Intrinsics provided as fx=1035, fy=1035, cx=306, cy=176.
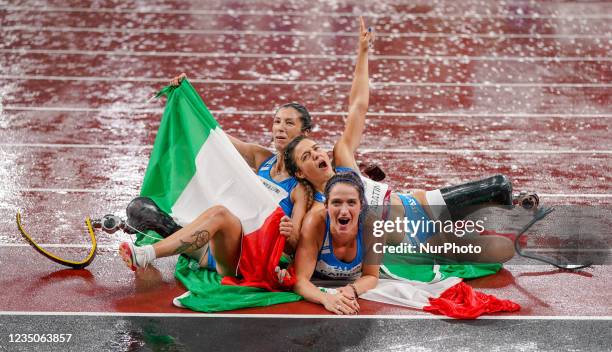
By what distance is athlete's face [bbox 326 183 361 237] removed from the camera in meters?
5.35

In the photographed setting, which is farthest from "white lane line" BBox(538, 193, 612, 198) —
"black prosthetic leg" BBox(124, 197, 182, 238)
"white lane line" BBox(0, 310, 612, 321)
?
"black prosthetic leg" BBox(124, 197, 182, 238)

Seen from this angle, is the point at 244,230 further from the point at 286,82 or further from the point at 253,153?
the point at 286,82

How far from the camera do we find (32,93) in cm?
933

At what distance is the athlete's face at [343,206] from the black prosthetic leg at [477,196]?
0.85 m

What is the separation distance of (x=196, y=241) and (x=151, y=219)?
49cm

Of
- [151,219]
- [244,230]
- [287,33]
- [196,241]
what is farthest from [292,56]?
[196,241]

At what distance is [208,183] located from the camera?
587 cm

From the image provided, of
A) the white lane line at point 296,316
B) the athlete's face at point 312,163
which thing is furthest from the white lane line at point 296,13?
the white lane line at point 296,316

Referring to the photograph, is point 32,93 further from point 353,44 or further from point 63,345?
point 63,345

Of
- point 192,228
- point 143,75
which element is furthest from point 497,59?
point 192,228

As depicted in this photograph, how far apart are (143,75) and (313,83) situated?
65.2 inches

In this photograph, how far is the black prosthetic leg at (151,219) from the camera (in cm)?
584

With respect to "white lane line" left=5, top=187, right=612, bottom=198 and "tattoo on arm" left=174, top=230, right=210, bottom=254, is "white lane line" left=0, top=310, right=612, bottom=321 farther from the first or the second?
"white lane line" left=5, top=187, right=612, bottom=198

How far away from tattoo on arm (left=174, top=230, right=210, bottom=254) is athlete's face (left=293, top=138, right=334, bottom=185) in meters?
0.65
